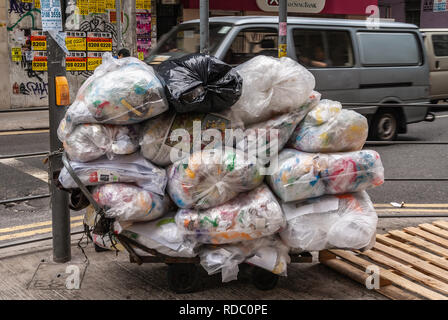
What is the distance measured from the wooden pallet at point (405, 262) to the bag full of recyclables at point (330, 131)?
0.91 metres

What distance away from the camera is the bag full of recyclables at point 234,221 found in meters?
3.60

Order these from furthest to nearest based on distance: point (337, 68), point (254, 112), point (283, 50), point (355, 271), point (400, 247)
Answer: point (337, 68)
point (283, 50)
point (400, 247)
point (355, 271)
point (254, 112)

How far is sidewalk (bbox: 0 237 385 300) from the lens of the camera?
3914mm

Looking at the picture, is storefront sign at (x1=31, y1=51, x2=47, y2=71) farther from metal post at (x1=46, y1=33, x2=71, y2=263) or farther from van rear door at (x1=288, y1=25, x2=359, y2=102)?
metal post at (x1=46, y1=33, x2=71, y2=263)

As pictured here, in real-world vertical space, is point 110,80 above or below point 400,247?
above

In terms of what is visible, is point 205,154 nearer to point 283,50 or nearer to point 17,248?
point 17,248

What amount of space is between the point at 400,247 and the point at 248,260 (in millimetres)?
1640

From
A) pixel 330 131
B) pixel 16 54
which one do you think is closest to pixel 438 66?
pixel 16 54

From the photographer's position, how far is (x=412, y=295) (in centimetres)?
393

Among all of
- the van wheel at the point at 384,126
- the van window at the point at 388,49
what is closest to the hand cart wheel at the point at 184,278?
the van window at the point at 388,49

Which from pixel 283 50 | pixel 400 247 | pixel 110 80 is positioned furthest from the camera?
pixel 283 50

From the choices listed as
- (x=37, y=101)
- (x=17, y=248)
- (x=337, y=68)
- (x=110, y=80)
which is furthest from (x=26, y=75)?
(x=110, y=80)

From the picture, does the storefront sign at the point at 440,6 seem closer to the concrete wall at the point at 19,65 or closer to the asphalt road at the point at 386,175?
the asphalt road at the point at 386,175

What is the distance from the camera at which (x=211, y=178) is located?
3.60 metres
